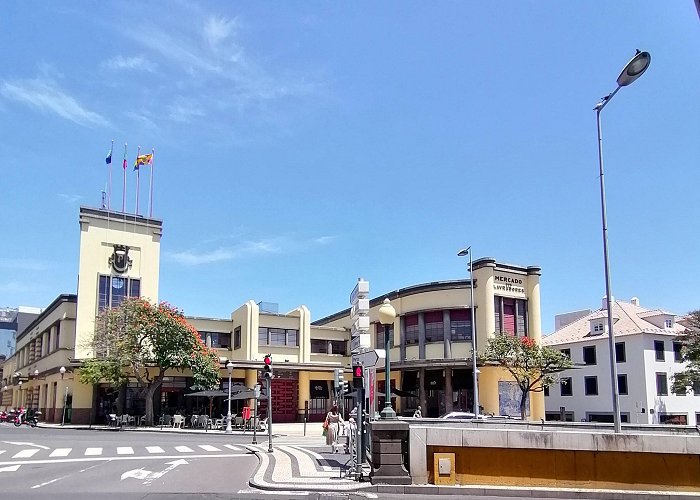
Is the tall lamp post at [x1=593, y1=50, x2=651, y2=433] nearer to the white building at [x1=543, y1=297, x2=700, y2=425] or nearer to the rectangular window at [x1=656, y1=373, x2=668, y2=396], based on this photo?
the white building at [x1=543, y1=297, x2=700, y2=425]

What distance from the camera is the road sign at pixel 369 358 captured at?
52.5 ft

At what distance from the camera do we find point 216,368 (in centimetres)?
4450

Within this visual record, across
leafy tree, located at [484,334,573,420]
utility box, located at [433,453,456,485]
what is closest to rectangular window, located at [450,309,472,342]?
leafy tree, located at [484,334,573,420]

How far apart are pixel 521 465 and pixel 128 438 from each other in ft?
72.7

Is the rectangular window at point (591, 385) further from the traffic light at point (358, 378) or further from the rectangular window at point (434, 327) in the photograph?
the traffic light at point (358, 378)

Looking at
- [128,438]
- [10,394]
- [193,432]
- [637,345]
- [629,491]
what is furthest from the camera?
[10,394]

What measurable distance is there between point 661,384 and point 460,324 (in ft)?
55.4

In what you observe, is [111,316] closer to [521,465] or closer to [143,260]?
[143,260]

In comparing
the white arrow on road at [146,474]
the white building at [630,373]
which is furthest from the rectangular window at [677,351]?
the white arrow on road at [146,474]

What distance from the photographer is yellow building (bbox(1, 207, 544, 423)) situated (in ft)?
143

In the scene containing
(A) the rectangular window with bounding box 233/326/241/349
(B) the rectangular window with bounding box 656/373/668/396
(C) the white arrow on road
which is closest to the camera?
(C) the white arrow on road

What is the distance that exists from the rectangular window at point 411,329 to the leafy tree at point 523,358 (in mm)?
6152

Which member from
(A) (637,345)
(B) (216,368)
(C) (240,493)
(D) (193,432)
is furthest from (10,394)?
(C) (240,493)

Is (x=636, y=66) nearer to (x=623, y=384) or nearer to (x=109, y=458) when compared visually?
(x=109, y=458)
